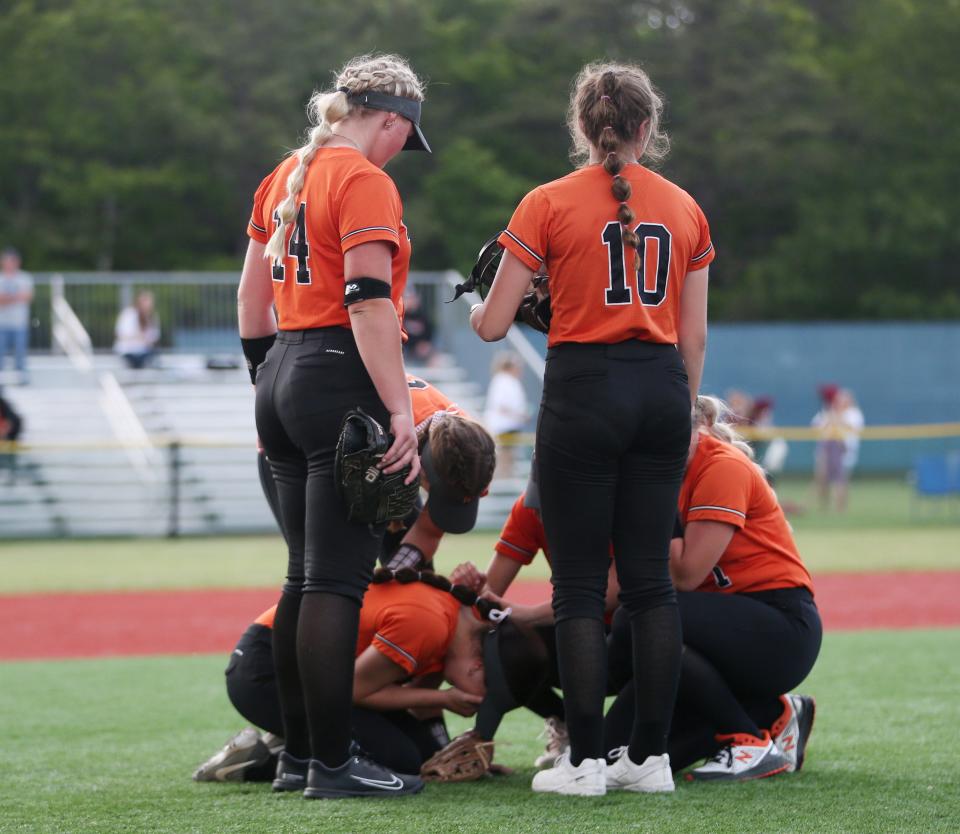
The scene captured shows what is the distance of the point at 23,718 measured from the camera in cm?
602

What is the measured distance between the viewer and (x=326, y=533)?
4055mm

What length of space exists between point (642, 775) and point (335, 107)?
2.12 meters

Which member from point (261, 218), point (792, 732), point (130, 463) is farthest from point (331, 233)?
A: point (130, 463)

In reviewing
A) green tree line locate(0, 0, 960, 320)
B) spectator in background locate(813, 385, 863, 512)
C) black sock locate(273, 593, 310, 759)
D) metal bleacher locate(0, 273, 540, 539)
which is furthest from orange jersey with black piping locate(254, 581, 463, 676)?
green tree line locate(0, 0, 960, 320)

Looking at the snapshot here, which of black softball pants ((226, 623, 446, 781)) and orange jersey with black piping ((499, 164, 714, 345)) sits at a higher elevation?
orange jersey with black piping ((499, 164, 714, 345))

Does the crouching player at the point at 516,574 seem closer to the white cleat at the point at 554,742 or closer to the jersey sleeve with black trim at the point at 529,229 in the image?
the white cleat at the point at 554,742

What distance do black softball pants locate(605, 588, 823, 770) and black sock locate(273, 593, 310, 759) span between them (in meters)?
0.94

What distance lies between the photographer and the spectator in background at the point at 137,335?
20.1 metres

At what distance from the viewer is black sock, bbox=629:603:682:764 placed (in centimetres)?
411

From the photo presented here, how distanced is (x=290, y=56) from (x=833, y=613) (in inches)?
1250

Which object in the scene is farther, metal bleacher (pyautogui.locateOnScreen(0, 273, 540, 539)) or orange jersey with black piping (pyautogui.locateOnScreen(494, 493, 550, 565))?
metal bleacher (pyautogui.locateOnScreen(0, 273, 540, 539))

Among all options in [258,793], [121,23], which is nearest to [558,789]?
[258,793]

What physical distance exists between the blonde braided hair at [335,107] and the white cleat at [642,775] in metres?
1.77

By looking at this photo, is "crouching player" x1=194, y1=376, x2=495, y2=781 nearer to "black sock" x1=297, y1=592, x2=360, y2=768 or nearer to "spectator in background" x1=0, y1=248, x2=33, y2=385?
"black sock" x1=297, y1=592, x2=360, y2=768
